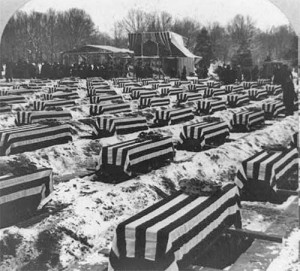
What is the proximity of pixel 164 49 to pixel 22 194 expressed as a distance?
2857 centimetres

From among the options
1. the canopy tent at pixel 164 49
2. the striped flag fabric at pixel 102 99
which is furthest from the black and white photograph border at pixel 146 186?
the canopy tent at pixel 164 49

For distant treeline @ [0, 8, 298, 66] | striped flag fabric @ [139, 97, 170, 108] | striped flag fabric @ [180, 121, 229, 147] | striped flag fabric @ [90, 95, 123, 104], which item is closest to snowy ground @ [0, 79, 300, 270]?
striped flag fabric @ [180, 121, 229, 147]

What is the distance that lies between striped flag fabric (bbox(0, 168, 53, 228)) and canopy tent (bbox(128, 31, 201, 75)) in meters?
19.4

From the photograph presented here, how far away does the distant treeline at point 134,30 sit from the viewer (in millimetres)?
20875

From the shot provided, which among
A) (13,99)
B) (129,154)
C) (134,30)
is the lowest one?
(129,154)

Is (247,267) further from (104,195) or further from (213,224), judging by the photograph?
(104,195)

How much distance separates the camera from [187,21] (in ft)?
107

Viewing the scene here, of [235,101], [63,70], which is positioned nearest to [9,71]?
[63,70]

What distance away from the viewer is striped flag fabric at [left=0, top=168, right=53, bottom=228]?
794 cm

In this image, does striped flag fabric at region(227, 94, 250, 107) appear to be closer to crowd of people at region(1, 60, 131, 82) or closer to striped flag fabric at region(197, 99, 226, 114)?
striped flag fabric at region(197, 99, 226, 114)

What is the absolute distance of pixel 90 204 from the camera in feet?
28.6

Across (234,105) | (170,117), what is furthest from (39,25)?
(234,105)

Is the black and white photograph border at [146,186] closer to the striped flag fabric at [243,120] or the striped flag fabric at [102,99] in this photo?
the striped flag fabric at [243,120]

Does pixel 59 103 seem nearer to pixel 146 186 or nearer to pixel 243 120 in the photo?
pixel 243 120
